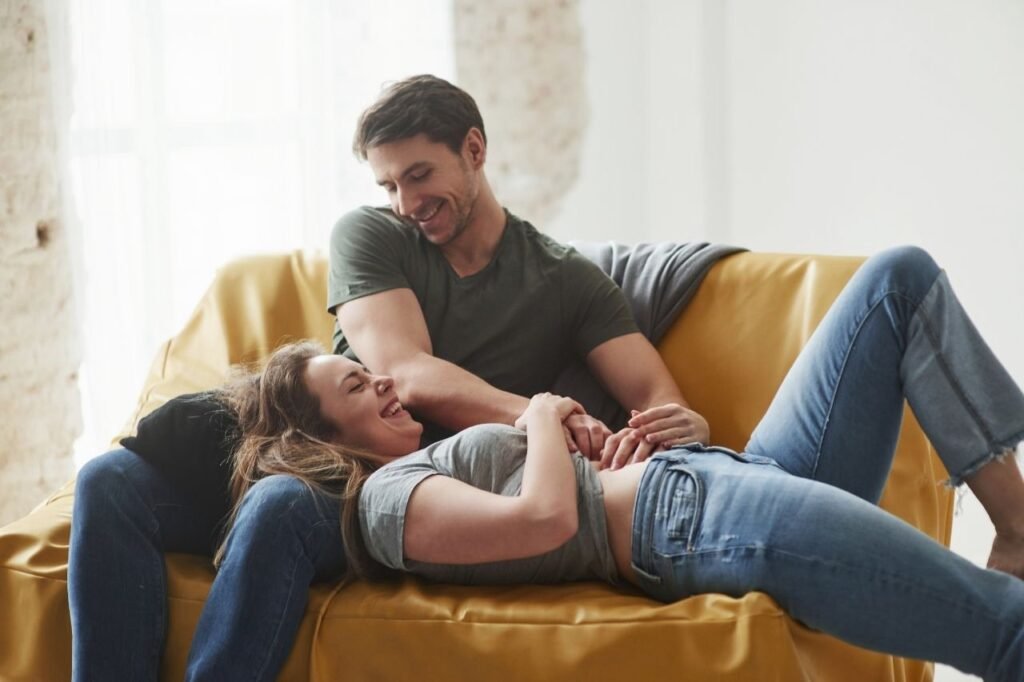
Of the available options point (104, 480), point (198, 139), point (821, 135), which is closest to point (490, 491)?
point (104, 480)

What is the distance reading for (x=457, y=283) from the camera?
7.74 feet

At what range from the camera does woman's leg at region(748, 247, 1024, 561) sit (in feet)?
5.54

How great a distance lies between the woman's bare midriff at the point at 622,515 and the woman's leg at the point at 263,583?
415 millimetres

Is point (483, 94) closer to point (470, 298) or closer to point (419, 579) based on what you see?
point (470, 298)

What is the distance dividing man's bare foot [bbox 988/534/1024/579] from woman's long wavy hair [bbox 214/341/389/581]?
903mm

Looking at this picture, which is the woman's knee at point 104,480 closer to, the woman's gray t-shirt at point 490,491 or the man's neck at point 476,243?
the woman's gray t-shirt at point 490,491

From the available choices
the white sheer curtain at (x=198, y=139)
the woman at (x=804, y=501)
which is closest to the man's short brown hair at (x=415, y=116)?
the woman at (x=804, y=501)

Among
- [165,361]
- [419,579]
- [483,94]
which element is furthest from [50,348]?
[419,579]

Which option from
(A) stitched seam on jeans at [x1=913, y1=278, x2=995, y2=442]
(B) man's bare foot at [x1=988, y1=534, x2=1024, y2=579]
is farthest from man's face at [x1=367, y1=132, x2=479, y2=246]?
(B) man's bare foot at [x1=988, y1=534, x2=1024, y2=579]

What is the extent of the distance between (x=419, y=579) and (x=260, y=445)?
344 mm

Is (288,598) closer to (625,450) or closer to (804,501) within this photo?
(625,450)

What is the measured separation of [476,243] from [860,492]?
94 cm

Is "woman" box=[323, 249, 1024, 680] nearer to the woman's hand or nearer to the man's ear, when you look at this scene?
the woman's hand

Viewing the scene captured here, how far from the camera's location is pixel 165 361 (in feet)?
8.50
